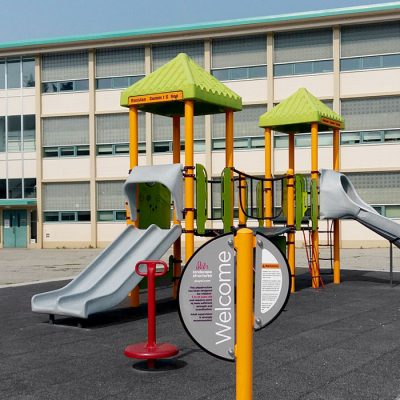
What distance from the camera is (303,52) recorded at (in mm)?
29797

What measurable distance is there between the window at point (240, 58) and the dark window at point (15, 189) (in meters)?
12.6

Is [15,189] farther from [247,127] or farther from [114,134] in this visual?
[247,127]

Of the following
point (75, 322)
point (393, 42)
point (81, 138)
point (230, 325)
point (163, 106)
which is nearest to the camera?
point (230, 325)

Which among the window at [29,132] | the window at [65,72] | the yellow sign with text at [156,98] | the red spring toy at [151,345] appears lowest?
the red spring toy at [151,345]

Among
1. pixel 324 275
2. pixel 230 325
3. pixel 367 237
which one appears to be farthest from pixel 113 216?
pixel 230 325

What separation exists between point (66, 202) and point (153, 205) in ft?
74.2

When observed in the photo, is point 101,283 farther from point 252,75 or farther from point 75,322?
point 252,75

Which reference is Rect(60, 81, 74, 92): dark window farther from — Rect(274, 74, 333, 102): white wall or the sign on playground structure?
the sign on playground structure

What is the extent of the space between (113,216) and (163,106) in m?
21.0

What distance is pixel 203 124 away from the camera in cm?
3127

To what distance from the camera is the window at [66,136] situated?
109ft

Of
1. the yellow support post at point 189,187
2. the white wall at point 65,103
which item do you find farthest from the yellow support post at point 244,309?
the white wall at point 65,103

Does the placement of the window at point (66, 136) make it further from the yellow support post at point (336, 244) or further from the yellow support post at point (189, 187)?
the yellow support post at point (189, 187)

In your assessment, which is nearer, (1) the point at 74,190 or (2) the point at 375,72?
(2) the point at 375,72
